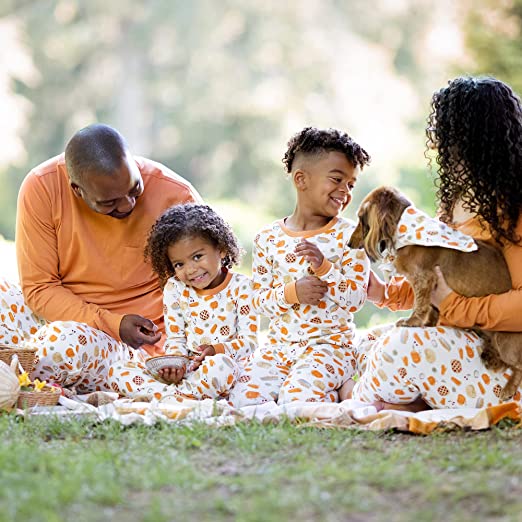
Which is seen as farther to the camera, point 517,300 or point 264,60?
point 264,60

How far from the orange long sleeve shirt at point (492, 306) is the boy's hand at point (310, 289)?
2.01ft

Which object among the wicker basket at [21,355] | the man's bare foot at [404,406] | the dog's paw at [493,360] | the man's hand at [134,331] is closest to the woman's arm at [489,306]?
the dog's paw at [493,360]

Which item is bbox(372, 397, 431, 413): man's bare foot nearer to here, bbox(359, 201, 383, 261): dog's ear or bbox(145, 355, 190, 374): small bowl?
bbox(359, 201, 383, 261): dog's ear

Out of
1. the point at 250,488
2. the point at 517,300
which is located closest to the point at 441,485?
the point at 250,488

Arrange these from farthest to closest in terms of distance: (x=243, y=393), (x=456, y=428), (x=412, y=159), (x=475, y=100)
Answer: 1. (x=412, y=159)
2. (x=243, y=393)
3. (x=475, y=100)
4. (x=456, y=428)

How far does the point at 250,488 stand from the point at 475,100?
210cm

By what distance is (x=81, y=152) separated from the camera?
504cm

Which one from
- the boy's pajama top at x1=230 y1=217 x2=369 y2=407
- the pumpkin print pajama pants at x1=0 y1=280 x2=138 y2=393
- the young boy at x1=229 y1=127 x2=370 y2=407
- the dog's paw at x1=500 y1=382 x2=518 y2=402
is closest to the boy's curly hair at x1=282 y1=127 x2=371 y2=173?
the young boy at x1=229 y1=127 x2=370 y2=407

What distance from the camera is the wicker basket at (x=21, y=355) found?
4633mm

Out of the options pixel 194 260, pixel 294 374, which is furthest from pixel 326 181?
pixel 294 374

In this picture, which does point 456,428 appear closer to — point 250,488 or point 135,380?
point 250,488

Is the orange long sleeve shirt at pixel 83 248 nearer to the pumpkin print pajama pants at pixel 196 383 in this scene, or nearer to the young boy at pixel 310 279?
the pumpkin print pajama pants at pixel 196 383

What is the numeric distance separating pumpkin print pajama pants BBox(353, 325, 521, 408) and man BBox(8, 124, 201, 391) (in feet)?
4.78

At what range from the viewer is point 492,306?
13.3 feet
